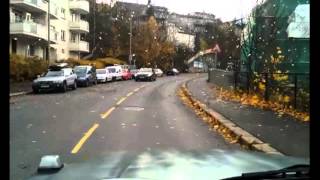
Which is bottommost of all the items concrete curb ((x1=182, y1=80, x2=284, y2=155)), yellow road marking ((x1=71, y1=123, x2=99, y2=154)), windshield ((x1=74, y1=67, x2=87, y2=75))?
yellow road marking ((x1=71, y1=123, x2=99, y2=154))

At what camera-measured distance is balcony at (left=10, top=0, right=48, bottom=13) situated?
174ft

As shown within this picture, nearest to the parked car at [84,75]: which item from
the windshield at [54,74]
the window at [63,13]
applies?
the windshield at [54,74]

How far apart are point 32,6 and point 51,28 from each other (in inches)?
419

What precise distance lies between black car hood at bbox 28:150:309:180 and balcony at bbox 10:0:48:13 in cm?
5067

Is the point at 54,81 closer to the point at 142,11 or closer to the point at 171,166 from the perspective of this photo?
the point at 171,166

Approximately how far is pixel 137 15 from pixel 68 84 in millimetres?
71659

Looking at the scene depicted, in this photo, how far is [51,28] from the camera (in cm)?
6694

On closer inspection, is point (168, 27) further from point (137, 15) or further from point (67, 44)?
point (67, 44)

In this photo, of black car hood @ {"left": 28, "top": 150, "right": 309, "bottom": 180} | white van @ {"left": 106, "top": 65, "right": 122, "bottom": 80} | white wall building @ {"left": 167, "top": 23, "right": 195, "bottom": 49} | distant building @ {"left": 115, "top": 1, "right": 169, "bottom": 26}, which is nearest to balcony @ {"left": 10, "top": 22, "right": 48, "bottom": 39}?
white van @ {"left": 106, "top": 65, "right": 122, "bottom": 80}

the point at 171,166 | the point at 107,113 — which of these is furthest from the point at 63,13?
the point at 171,166

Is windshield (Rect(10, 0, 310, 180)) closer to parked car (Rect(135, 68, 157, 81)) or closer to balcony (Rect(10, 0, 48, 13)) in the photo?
balcony (Rect(10, 0, 48, 13))

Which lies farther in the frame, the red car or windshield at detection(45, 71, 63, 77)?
the red car

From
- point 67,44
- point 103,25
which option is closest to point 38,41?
point 67,44
